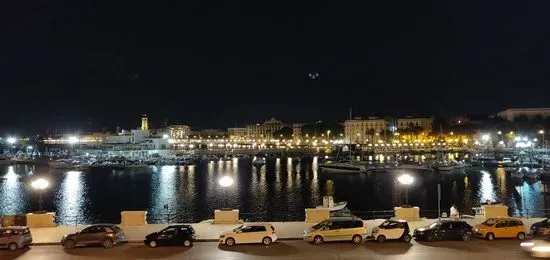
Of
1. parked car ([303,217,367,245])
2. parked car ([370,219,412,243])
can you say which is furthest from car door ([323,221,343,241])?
parked car ([370,219,412,243])

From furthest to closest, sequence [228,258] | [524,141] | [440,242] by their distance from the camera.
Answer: [524,141] < [440,242] < [228,258]

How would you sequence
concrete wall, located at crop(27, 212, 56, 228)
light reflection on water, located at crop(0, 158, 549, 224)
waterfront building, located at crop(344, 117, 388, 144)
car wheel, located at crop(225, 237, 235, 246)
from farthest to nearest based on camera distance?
waterfront building, located at crop(344, 117, 388, 144), light reflection on water, located at crop(0, 158, 549, 224), concrete wall, located at crop(27, 212, 56, 228), car wheel, located at crop(225, 237, 235, 246)

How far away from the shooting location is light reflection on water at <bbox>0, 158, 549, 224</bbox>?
149 feet

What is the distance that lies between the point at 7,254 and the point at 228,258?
718 cm

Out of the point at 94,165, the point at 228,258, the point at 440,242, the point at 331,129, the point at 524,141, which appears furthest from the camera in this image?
the point at 331,129

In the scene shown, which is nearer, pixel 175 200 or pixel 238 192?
pixel 175 200

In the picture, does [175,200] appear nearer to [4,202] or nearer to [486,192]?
[4,202]

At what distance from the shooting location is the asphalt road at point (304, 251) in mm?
14828

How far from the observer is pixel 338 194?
58.2 meters

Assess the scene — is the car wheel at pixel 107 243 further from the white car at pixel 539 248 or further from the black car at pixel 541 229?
the black car at pixel 541 229

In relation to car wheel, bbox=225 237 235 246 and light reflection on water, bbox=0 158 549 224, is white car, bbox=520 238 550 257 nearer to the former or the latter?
car wheel, bbox=225 237 235 246

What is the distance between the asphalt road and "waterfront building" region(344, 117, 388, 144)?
176425 millimetres

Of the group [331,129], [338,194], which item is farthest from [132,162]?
[331,129]

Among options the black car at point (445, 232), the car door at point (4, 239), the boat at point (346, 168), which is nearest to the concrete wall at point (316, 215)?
the black car at point (445, 232)
